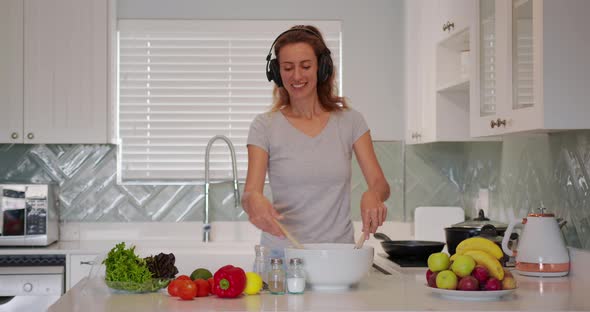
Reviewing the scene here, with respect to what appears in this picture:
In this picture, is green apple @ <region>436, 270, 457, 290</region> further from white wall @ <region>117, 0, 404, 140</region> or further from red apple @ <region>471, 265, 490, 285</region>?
white wall @ <region>117, 0, 404, 140</region>

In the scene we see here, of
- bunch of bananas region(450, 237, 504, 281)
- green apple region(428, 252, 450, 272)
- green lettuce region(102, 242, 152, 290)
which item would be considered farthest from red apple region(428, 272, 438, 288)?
green lettuce region(102, 242, 152, 290)

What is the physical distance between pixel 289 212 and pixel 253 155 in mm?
214

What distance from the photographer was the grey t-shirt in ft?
9.05

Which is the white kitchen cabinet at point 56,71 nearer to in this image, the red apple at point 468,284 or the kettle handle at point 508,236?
the kettle handle at point 508,236

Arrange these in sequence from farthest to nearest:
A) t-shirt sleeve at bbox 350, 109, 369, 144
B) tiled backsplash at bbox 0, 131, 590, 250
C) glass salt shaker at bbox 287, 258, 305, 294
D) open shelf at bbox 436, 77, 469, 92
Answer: tiled backsplash at bbox 0, 131, 590, 250 < open shelf at bbox 436, 77, 469, 92 < t-shirt sleeve at bbox 350, 109, 369, 144 < glass salt shaker at bbox 287, 258, 305, 294

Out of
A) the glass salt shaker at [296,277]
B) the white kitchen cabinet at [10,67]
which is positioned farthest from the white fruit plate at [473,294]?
the white kitchen cabinet at [10,67]

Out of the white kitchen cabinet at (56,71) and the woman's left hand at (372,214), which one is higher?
the white kitchen cabinet at (56,71)

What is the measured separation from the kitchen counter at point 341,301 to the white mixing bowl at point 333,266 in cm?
3

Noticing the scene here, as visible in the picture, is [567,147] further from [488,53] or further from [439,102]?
[439,102]

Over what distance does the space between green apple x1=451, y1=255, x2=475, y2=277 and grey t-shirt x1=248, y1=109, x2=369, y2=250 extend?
0.58 meters

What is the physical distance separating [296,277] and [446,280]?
0.38 meters

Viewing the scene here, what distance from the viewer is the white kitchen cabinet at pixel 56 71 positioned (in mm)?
4242

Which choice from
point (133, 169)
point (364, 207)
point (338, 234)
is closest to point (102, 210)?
point (133, 169)

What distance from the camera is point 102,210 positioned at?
462cm
